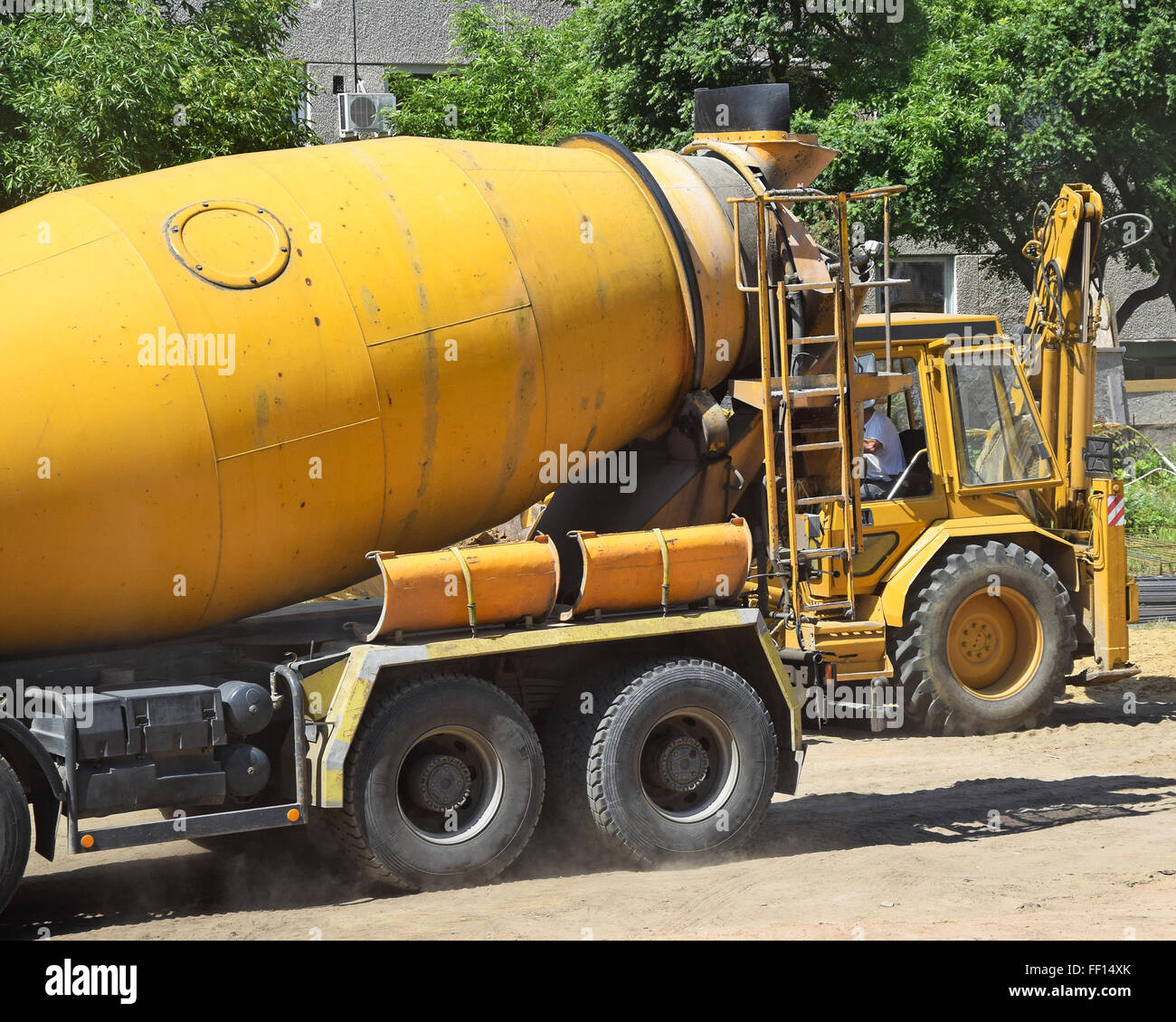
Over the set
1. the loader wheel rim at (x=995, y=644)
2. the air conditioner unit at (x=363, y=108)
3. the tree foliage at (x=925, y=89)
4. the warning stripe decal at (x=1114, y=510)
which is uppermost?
the tree foliage at (x=925, y=89)

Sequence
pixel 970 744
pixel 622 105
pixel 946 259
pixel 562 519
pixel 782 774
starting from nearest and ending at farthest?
pixel 782 774 → pixel 562 519 → pixel 970 744 → pixel 622 105 → pixel 946 259

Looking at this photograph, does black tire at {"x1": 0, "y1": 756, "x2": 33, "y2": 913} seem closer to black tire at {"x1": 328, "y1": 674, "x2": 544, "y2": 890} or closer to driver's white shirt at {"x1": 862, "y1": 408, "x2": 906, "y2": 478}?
black tire at {"x1": 328, "y1": 674, "x2": 544, "y2": 890}

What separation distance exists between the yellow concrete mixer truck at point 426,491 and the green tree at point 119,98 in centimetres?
512

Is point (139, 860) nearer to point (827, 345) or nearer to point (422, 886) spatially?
point (422, 886)

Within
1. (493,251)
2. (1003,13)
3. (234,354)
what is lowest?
(234,354)

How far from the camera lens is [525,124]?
2233cm

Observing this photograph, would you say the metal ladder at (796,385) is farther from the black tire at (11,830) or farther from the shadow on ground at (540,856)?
the black tire at (11,830)

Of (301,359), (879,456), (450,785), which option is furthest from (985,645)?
(301,359)

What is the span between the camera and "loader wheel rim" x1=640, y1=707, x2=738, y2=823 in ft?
24.6

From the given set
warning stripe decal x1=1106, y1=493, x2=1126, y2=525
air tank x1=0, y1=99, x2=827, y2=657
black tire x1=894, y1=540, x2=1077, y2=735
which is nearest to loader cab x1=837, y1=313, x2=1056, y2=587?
black tire x1=894, y1=540, x2=1077, y2=735

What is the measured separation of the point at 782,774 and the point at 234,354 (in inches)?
140

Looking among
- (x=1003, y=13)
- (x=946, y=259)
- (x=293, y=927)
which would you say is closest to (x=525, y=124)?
(x=1003, y=13)

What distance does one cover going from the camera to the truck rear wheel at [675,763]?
7297 mm

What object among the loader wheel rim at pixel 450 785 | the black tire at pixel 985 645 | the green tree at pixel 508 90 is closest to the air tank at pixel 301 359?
the loader wheel rim at pixel 450 785
